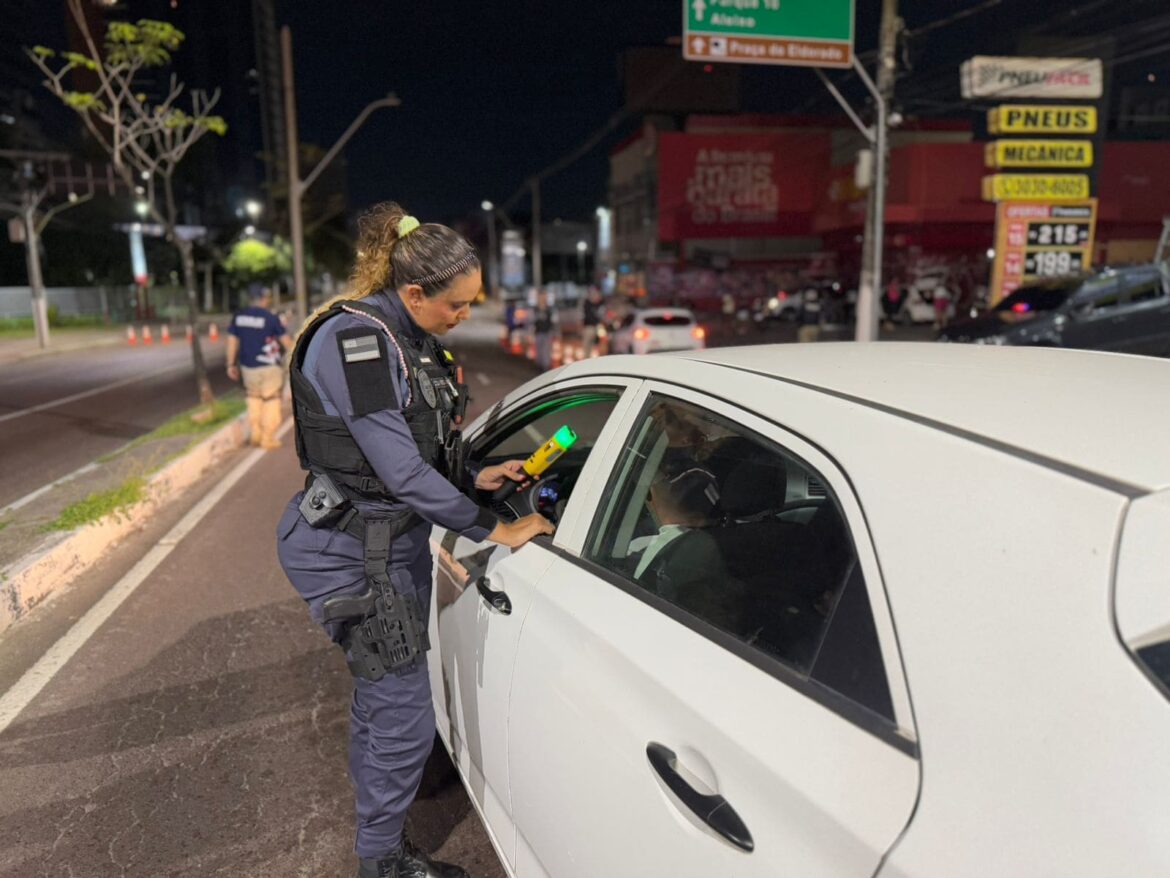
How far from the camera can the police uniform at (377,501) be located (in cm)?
209

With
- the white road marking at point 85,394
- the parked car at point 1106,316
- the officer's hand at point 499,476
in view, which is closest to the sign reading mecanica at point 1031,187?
the parked car at point 1106,316

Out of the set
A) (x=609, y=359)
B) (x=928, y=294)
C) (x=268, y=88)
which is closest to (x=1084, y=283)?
(x=609, y=359)

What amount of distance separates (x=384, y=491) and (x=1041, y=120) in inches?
896

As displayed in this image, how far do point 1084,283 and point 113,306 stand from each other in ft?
143

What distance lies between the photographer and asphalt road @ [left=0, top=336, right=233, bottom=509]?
29.6 ft

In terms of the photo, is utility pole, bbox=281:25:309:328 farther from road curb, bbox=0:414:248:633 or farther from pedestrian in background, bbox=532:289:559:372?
road curb, bbox=0:414:248:633

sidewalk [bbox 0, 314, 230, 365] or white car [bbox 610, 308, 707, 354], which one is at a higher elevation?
white car [bbox 610, 308, 707, 354]

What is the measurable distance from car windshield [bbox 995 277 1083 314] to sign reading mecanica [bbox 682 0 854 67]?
5.02m

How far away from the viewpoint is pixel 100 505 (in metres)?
5.95

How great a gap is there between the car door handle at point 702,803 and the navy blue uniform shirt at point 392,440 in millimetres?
837

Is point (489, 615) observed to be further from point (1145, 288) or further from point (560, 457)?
point (1145, 288)

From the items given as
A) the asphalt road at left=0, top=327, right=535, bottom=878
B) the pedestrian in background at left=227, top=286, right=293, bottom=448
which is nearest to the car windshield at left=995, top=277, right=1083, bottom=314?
the pedestrian in background at left=227, top=286, right=293, bottom=448

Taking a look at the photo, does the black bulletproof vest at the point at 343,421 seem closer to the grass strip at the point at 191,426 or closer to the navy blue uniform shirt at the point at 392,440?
the navy blue uniform shirt at the point at 392,440

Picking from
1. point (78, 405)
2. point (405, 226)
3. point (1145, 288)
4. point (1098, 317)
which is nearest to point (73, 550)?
point (405, 226)
